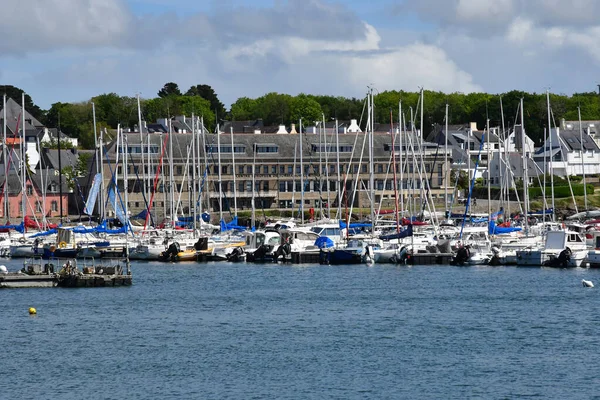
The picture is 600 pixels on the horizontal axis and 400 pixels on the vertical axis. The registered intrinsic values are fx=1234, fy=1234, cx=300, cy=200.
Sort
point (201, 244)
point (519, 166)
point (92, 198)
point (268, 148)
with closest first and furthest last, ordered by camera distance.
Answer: point (201, 244) → point (92, 198) → point (268, 148) → point (519, 166)

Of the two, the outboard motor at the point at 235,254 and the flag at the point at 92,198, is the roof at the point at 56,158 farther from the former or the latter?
the outboard motor at the point at 235,254

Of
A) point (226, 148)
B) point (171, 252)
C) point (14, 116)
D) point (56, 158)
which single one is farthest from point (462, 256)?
point (14, 116)

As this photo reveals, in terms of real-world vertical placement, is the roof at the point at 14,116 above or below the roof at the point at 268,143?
above

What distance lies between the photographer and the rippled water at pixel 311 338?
3800 cm

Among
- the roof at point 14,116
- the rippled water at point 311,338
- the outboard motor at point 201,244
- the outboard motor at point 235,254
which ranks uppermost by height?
the roof at point 14,116

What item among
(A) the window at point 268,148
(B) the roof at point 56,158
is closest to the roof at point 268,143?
(A) the window at point 268,148

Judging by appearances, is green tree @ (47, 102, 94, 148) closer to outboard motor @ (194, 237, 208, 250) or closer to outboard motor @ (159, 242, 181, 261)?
outboard motor @ (194, 237, 208, 250)

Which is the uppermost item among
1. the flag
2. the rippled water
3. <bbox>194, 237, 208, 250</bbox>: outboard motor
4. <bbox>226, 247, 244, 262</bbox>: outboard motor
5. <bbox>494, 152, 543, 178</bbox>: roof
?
<bbox>494, 152, 543, 178</bbox>: roof

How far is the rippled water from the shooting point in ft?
125

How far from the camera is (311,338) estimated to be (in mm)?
46969

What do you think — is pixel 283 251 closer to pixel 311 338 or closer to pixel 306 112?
pixel 311 338

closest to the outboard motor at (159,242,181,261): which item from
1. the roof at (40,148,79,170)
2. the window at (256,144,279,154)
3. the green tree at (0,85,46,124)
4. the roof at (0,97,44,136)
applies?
the window at (256,144,279,154)

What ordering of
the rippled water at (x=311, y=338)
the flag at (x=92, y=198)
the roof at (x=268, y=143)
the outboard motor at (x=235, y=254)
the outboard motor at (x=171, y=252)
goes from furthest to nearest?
the roof at (x=268, y=143) → the flag at (x=92, y=198) → the outboard motor at (x=235, y=254) → the outboard motor at (x=171, y=252) → the rippled water at (x=311, y=338)

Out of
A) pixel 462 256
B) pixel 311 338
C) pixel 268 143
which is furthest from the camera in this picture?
pixel 268 143
